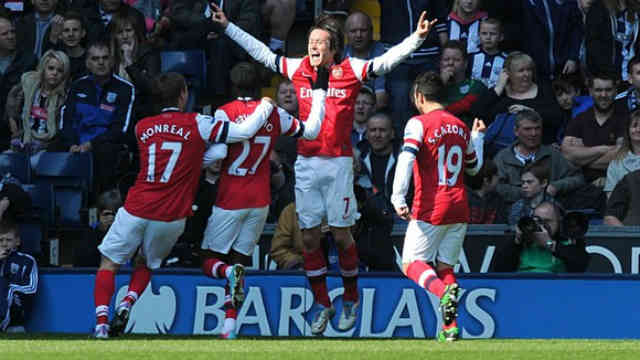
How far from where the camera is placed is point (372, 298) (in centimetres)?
1200

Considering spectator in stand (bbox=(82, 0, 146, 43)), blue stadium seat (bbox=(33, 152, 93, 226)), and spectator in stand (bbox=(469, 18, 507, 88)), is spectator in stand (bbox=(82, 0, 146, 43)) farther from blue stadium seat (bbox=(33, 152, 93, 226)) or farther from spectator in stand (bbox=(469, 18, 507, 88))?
spectator in stand (bbox=(469, 18, 507, 88))

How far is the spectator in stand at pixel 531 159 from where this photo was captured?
12.7 m

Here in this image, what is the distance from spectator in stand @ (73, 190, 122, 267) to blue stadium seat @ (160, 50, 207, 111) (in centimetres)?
238

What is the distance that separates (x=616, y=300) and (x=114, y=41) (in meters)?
5.57

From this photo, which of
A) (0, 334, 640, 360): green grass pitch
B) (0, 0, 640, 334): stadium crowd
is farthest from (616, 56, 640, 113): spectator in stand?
(0, 334, 640, 360): green grass pitch

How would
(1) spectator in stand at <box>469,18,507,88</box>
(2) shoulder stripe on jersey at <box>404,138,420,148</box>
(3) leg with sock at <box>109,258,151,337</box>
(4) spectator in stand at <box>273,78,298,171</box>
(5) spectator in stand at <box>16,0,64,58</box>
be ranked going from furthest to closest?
(5) spectator in stand at <box>16,0,64,58</box> < (1) spectator in stand at <box>469,18,507,88</box> < (4) spectator in stand at <box>273,78,298,171</box> < (3) leg with sock at <box>109,258,151,337</box> < (2) shoulder stripe on jersey at <box>404,138,420,148</box>

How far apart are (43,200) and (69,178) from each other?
398mm

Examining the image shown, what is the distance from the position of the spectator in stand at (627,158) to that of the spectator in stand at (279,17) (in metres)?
3.70

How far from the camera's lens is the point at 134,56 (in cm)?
1471

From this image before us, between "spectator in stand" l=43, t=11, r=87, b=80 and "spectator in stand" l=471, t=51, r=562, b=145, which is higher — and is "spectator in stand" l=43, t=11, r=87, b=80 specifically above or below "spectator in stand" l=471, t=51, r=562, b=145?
above

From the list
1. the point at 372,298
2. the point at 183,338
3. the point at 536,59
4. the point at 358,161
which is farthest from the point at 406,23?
the point at 183,338

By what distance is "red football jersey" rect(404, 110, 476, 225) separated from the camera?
10.3 metres

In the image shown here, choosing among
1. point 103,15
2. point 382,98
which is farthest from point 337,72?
point 103,15

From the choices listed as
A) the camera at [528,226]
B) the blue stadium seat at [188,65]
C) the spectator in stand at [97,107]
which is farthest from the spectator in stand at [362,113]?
the camera at [528,226]
